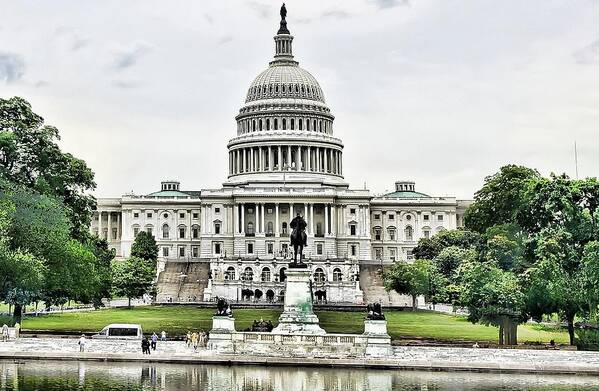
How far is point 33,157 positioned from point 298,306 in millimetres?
29952

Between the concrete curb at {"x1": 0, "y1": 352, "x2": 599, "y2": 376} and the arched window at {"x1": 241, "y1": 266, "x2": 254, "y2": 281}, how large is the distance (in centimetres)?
8089

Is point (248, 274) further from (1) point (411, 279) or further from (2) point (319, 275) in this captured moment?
(1) point (411, 279)

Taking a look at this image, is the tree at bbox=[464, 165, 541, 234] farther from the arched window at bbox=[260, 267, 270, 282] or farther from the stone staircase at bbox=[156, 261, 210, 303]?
the stone staircase at bbox=[156, 261, 210, 303]

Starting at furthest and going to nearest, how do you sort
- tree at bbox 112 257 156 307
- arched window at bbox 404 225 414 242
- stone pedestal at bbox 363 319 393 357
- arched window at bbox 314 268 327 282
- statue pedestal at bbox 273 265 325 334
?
arched window at bbox 404 225 414 242 → arched window at bbox 314 268 327 282 → tree at bbox 112 257 156 307 → statue pedestal at bbox 273 265 325 334 → stone pedestal at bbox 363 319 393 357

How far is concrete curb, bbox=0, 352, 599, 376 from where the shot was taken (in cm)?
5169

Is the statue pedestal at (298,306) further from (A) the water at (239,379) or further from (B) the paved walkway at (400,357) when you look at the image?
(A) the water at (239,379)

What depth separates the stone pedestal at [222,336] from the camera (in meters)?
57.1

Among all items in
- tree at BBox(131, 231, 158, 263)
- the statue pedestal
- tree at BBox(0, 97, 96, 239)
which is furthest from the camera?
tree at BBox(131, 231, 158, 263)

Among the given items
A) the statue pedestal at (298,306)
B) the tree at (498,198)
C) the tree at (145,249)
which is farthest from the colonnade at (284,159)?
the statue pedestal at (298,306)

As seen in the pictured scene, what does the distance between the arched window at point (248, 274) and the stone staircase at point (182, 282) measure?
496 centimetres

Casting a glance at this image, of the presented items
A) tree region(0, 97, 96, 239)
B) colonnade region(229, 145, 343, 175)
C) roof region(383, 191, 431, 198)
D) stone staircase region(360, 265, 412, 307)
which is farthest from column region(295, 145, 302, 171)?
tree region(0, 97, 96, 239)

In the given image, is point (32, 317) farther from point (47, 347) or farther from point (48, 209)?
point (47, 347)

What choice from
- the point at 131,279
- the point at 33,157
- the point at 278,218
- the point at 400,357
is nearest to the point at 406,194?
the point at 278,218

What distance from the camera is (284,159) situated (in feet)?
582
